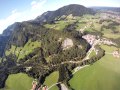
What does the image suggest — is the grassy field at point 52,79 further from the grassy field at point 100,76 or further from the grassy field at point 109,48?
the grassy field at point 109,48

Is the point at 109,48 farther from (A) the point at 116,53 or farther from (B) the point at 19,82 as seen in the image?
(B) the point at 19,82

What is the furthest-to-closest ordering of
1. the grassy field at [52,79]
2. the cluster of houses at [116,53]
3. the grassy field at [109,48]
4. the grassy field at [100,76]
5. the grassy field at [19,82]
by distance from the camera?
the grassy field at [109,48], the cluster of houses at [116,53], the grassy field at [19,82], the grassy field at [52,79], the grassy field at [100,76]

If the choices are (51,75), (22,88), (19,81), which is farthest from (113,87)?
(19,81)

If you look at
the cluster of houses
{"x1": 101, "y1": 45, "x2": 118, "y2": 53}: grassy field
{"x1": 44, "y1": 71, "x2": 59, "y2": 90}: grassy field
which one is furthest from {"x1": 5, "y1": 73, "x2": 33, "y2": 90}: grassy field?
{"x1": 101, "y1": 45, "x2": 118, "y2": 53}: grassy field

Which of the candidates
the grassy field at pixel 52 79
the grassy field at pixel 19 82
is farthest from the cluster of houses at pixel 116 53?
the grassy field at pixel 19 82

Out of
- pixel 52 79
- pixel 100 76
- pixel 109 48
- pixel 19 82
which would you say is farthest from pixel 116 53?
pixel 19 82
